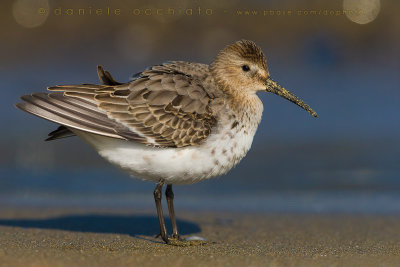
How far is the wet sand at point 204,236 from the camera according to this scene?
5906mm

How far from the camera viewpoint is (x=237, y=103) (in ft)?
24.4

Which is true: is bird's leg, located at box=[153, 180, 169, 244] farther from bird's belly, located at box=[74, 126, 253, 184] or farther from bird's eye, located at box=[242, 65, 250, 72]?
bird's eye, located at box=[242, 65, 250, 72]

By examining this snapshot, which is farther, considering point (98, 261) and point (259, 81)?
point (259, 81)

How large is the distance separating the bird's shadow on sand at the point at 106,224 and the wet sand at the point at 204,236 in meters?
0.01

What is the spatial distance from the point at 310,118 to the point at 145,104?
23.9 feet

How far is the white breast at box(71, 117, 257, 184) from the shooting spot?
23.0 ft

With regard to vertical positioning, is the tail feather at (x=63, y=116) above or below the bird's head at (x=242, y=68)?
below

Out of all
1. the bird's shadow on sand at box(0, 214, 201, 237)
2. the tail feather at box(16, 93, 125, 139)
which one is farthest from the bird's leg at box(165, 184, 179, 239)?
the tail feather at box(16, 93, 125, 139)

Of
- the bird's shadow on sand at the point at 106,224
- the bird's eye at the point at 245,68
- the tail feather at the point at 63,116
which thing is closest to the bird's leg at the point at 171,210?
the bird's shadow on sand at the point at 106,224

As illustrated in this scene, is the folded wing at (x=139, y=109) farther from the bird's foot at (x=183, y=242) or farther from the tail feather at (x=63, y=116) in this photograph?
the bird's foot at (x=183, y=242)

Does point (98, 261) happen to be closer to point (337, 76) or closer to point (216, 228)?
point (216, 228)

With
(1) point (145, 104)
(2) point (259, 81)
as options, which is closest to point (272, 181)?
(2) point (259, 81)

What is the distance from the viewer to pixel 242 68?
7711mm

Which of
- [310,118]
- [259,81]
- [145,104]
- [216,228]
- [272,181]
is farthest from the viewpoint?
[310,118]
